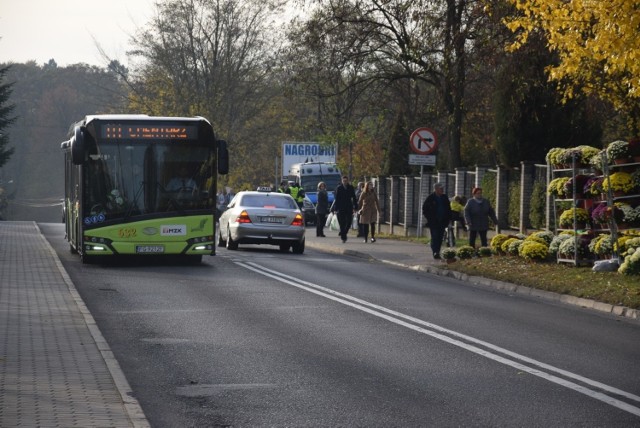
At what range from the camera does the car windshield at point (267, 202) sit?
1289 inches

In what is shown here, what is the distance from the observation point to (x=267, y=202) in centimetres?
3288

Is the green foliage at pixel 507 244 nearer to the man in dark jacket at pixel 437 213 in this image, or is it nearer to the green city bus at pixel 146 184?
the man in dark jacket at pixel 437 213

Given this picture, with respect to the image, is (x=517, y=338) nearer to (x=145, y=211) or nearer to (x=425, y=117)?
(x=145, y=211)

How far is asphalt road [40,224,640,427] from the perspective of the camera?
895 cm

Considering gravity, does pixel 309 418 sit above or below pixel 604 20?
below

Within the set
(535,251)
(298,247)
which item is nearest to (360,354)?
(535,251)

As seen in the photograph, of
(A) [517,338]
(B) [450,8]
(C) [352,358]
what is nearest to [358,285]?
(A) [517,338]

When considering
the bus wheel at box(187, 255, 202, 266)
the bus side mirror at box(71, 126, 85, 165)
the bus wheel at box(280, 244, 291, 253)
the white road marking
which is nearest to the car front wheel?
the bus wheel at box(280, 244, 291, 253)

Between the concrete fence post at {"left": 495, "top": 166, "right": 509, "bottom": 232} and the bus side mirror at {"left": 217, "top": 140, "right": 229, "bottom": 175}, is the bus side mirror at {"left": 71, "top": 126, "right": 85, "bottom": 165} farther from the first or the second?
the concrete fence post at {"left": 495, "top": 166, "right": 509, "bottom": 232}

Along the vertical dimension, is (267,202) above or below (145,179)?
below

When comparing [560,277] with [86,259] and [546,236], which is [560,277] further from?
[86,259]

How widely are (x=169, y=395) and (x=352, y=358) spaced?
8.36 ft

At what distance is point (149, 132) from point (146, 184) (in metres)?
1.01

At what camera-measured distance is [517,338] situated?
13.7 metres
